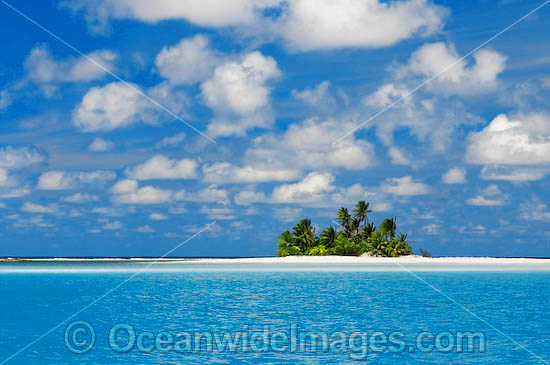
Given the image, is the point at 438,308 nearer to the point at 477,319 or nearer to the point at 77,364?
the point at 477,319

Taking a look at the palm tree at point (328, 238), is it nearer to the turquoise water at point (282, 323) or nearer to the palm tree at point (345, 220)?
the palm tree at point (345, 220)

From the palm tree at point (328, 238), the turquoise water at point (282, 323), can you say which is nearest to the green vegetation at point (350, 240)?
the palm tree at point (328, 238)

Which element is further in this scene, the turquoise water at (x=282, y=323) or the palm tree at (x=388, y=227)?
the palm tree at (x=388, y=227)

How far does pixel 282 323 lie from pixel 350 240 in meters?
66.1

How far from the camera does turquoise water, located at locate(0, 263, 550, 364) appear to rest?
72.7 ft

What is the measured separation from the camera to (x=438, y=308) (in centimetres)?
3525

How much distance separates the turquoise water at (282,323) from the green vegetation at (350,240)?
4078 centimetres

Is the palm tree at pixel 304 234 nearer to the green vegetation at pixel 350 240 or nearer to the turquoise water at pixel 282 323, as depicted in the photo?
the green vegetation at pixel 350 240

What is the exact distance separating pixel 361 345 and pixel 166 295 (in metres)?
23.7

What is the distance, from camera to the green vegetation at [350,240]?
91562 mm

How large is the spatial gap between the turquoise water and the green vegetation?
40.8 m

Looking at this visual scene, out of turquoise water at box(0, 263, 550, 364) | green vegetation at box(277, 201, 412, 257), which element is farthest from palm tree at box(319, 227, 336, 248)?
turquoise water at box(0, 263, 550, 364)

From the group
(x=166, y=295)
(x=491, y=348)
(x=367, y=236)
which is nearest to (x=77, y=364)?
(x=491, y=348)

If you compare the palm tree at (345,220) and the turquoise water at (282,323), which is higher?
the palm tree at (345,220)
